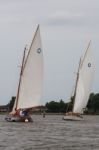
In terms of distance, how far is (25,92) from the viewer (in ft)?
367

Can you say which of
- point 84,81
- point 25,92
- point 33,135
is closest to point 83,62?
point 84,81

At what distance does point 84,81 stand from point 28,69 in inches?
1138

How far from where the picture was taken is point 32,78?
111 meters

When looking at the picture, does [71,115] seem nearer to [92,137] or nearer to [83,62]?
[83,62]

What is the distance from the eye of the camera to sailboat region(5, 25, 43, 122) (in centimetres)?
10956

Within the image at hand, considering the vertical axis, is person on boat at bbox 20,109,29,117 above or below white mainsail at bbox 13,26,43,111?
below

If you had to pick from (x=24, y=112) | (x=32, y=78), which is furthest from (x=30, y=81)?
(x=24, y=112)

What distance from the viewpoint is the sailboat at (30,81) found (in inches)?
4313

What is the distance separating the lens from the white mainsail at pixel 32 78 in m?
110

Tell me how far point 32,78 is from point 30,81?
0.68 m

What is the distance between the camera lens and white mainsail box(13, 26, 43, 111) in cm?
10962

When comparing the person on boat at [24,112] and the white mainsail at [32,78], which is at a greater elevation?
the white mainsail at [32,78]

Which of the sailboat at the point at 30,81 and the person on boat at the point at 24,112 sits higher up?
the sailboat at the point at 30,81

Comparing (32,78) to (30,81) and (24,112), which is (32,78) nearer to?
(30,81)
